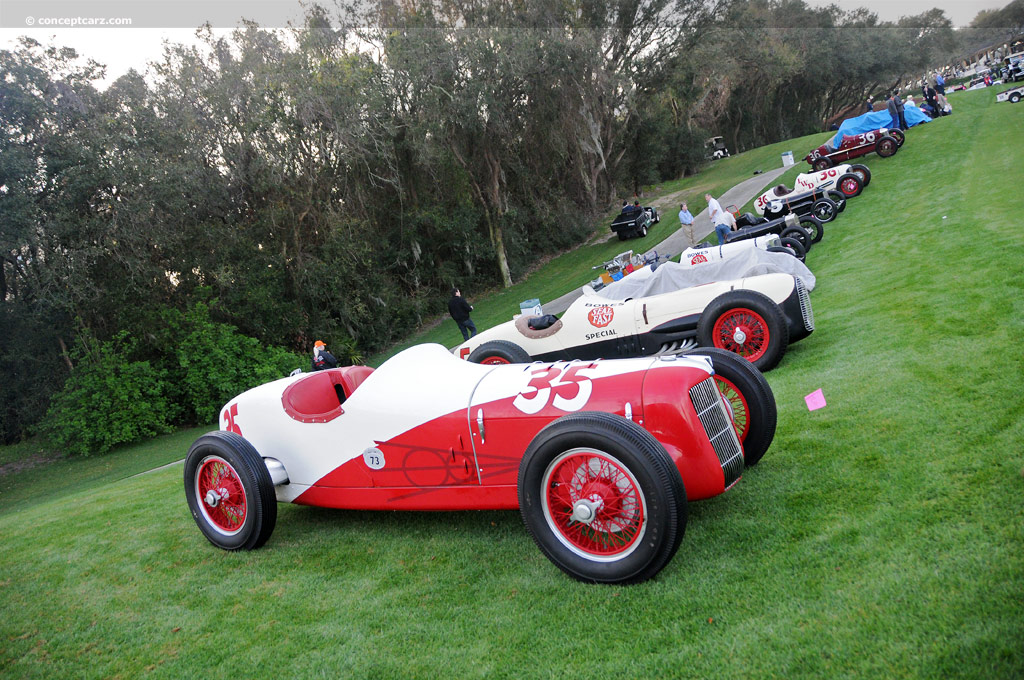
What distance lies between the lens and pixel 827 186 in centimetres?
1908

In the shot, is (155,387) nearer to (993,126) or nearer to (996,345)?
(996,345)

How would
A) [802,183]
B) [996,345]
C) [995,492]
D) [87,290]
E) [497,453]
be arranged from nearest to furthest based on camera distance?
1. [995,492]
2. [497,453]
3. [996,345]
4. [87,290]
5. [802,183]

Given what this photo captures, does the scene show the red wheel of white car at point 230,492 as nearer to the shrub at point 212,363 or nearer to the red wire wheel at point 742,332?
the red wire wheel at point 742,332

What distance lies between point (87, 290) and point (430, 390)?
15.8 meters

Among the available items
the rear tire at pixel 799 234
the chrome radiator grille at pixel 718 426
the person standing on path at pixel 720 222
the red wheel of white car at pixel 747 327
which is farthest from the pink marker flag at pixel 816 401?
the person standing on path at pixel 720 222

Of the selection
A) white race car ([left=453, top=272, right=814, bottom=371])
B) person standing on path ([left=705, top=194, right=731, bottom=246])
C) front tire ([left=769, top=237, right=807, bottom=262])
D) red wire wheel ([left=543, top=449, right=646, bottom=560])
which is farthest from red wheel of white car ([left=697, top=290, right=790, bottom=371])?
person standing on path ([left=705, top=194, right=731, bottom=246])

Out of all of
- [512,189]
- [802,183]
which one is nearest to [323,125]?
[512,189]

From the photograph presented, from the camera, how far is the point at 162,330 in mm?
17688

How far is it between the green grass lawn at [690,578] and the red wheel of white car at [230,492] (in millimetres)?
195

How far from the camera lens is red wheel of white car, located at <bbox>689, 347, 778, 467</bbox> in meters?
4.84

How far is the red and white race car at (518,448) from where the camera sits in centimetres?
370

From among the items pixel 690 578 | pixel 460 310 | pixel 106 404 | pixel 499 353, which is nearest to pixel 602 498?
pixel 690 578

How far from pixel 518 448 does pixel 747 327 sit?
449 centimetres

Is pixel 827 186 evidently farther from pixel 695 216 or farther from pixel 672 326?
pixel 672 326
